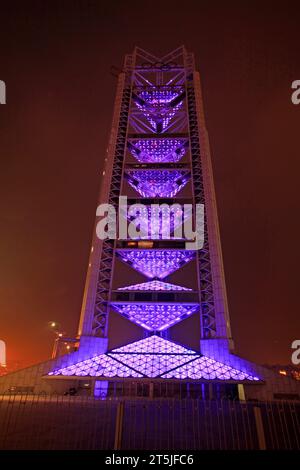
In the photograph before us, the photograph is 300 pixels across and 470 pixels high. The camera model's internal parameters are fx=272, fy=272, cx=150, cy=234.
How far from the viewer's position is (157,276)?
63.1 m

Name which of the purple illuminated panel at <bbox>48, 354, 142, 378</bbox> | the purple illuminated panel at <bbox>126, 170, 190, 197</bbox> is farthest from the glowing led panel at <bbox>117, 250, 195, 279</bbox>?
the purple illuminated panel at <bbox>48, 354, 142, 378</bbox>

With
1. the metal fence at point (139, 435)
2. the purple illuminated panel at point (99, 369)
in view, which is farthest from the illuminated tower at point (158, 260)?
the metal fence at point (139, 435)

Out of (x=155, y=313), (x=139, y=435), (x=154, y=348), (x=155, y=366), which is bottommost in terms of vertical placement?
(x=139, y=435)

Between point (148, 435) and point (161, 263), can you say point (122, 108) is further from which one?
point (148, 435)

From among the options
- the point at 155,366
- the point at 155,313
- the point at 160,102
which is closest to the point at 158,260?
the point at 155,313

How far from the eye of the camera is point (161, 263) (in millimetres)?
60812

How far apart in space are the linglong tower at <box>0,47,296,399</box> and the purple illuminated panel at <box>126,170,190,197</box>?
0.25 m

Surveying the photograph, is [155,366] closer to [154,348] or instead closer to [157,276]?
[154,348]

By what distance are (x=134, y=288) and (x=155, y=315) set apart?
6753 millimetres

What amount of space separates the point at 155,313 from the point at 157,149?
4268 cm

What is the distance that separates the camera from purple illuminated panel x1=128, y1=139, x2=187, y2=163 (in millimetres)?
69000

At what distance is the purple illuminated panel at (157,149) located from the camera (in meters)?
69.0
